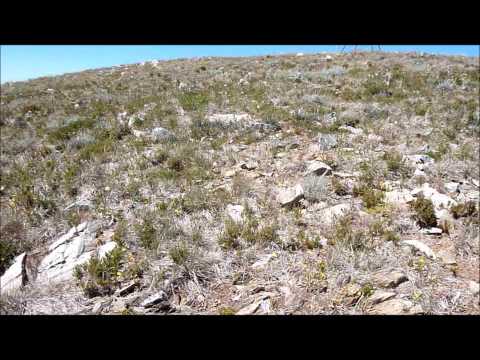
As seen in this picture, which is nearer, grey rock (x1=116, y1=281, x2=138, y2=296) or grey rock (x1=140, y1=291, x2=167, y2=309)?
grey rock (x1=140, y1=291, x2=167, y2=309)

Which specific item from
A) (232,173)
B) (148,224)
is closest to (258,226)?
(148,224)

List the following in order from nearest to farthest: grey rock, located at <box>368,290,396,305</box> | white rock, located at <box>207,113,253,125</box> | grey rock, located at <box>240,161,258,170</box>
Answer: grey rock, located at <box>368,290,396,305</box> → grey rock, located at <box>240,161,258,170</box> → white rock, located at <box>207,113,253,125</box>

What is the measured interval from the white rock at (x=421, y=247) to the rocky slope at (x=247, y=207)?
28mm

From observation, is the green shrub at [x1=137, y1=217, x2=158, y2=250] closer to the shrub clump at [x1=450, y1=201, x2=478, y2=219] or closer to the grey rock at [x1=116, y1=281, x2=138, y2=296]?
the grey rock at [x1=116, y1=281, x2=138, y2=296]

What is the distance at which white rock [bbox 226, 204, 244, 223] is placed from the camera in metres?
5.85

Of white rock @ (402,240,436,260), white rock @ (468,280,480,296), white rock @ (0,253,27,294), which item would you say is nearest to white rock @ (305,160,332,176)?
white rock @ (402,240,436,260)

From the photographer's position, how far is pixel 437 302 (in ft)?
13.2

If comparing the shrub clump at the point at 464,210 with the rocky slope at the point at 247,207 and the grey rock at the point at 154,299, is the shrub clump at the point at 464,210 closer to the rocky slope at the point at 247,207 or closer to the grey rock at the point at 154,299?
the rocky slope at the point at 247,207

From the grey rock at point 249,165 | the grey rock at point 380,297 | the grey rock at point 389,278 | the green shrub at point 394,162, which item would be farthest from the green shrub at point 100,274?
the green shrub at point 394,162

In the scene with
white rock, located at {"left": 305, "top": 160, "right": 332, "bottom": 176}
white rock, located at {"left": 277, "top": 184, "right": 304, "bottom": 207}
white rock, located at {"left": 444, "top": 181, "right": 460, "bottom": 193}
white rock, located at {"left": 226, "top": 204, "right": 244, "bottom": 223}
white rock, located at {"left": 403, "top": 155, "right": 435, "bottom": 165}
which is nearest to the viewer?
white rock, located at {"left": 226, "top": 204, "right": 244, "bottom": 223}

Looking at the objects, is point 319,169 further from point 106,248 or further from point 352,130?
point 106,248

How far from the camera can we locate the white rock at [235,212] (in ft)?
19.2

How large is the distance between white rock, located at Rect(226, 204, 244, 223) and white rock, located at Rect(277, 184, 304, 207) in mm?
765

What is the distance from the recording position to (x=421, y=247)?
4.92m
